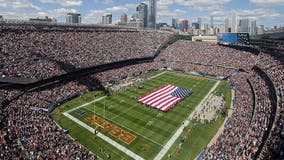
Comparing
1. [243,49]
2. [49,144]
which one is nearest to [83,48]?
[49,144]

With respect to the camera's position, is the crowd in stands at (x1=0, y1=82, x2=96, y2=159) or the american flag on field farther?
the american flag on field

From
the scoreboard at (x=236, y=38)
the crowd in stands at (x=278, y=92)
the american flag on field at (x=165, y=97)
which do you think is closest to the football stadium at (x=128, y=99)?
the crowd in stands at (x=278, y=92)

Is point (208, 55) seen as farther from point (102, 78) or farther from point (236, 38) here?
point (102, 78)

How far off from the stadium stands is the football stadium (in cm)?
18

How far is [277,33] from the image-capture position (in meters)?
71.8

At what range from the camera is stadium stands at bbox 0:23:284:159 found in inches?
906

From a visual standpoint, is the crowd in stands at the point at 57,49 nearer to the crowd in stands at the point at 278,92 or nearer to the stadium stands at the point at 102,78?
the stadium stands at the point at 102,78

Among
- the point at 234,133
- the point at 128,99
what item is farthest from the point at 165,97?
the point at 234,133

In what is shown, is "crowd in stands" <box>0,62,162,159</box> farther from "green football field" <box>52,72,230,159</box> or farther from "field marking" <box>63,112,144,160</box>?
"field marking" <box>63,112,144,160</box>

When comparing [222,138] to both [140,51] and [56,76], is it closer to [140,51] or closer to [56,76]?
[56,76]

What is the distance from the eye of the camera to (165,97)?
1754 inches

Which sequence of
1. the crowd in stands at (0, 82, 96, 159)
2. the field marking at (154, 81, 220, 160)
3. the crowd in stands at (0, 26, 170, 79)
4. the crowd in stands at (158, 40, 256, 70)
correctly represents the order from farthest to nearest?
the crowd in stands at (158, 40, 256, 70) < the crowd in stands at (0, 26, 170, 79) < the field marking at (154, 81, 220, 160) < the crowd in stands at (0, 82, 96, 159)

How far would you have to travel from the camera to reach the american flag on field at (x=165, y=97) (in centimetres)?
4022

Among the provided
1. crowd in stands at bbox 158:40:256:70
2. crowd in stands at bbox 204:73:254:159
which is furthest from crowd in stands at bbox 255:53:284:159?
crowd in stands at bbox 158:40:256:70
